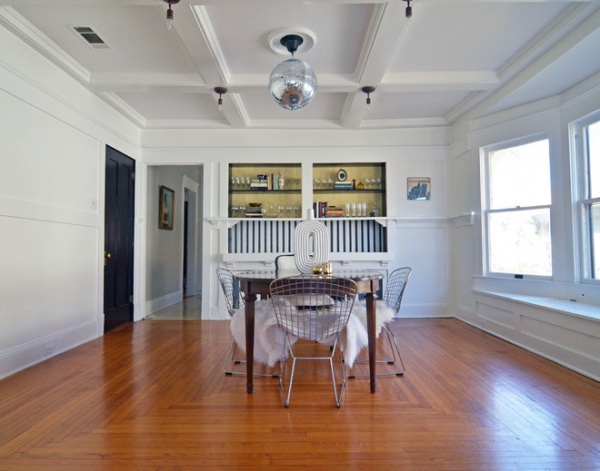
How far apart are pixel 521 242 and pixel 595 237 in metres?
0.83

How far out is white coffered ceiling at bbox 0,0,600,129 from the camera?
2793 millimetres

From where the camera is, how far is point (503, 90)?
13.2ft

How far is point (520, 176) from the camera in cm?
433

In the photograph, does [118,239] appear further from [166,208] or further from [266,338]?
[266,338]

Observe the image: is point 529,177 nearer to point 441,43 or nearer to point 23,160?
point 441,43

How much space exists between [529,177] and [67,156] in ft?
17.1

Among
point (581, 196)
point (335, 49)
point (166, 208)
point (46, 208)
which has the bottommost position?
point (46, 208)

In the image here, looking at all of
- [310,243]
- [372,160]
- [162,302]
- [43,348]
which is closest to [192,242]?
[162,302]

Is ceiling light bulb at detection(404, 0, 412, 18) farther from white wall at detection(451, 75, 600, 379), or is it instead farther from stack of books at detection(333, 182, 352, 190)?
stack of books at detection(333, 182, 352, 190)

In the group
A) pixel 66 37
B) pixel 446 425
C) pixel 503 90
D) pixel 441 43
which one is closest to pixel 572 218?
pixel 503 90

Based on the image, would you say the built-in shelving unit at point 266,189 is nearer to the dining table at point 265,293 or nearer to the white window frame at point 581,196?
the dining table at point 265,293

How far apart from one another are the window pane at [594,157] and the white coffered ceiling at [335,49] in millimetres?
514

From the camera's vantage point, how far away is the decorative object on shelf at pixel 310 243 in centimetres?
321

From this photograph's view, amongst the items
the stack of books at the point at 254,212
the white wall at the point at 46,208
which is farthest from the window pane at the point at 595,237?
the white wall at the point at 46,208
